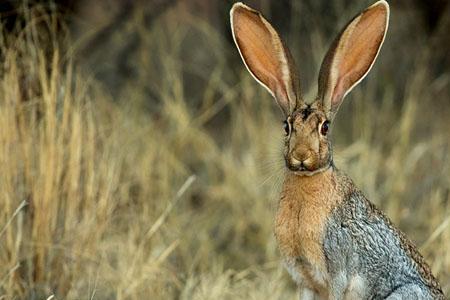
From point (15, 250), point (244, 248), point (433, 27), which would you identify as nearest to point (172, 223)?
point (244, 248)

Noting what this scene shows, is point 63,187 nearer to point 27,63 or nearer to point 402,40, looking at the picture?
point 27,63

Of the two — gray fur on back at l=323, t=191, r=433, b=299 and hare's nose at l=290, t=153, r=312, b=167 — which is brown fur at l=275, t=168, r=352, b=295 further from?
hare's nose at l=290, t=153, r=312, b=167

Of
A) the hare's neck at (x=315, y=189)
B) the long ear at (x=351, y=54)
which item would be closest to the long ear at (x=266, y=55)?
the long ear at (x=351, y=54)

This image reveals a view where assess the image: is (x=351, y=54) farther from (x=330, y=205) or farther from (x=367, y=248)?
(x=367, y=248)

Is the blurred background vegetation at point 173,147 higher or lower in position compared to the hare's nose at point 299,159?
lower

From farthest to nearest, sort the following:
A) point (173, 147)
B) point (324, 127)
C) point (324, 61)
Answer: point (173, 147) → point (324, 61) → point (324, 127)

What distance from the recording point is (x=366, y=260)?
4.27 metres

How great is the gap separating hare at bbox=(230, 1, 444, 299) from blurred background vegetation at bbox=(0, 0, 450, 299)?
0.40m

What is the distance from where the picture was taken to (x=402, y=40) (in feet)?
28.2

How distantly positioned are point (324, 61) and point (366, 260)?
70 cm

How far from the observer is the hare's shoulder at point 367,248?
4.25m

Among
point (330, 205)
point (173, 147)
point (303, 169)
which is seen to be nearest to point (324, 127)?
point (303, 169)

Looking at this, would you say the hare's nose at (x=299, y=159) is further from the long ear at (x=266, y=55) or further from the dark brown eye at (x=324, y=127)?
the long ear at (x=266, y=55)

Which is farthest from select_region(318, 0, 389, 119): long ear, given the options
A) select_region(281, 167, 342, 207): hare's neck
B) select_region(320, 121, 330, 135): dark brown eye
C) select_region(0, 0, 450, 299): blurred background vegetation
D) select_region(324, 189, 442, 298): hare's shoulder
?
select_region(0, 0, 450, 299): blurred background vegetation
